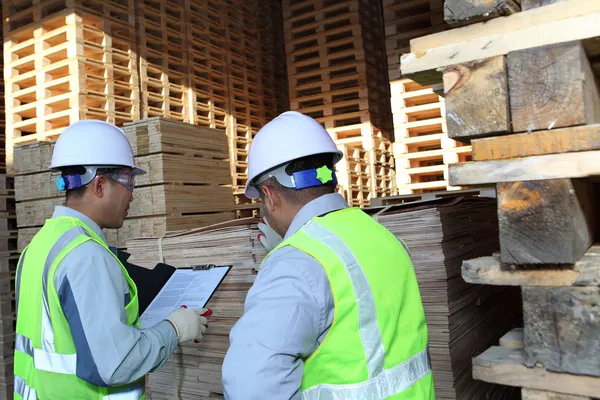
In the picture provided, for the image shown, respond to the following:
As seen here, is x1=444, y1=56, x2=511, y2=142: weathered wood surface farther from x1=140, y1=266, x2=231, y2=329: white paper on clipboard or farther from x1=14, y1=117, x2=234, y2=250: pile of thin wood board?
x1=14, y1=117, x2=234, y2=250: pile of thin wood board

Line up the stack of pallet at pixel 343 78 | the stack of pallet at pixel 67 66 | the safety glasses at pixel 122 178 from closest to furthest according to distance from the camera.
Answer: the safety glasses at pixel 122 178 < the stack of pallet at pixel 67 66 < the stack of pallet at pixel 343 78

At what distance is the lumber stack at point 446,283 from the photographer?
300 centimetres

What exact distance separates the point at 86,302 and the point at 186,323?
21.8 inches

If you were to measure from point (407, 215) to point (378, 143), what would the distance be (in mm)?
5166

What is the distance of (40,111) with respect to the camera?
6.14 m

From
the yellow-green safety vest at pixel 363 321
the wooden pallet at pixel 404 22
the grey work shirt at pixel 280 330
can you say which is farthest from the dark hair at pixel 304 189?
the wooden pallet at pixel 404 22

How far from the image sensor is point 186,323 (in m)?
2.59

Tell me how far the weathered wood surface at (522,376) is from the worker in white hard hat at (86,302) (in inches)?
52.5

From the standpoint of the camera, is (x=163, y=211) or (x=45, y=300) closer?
(x=45, y=300)

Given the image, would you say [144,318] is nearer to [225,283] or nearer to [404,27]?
[225,283]

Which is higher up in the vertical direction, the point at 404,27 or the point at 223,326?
the point at 404,27

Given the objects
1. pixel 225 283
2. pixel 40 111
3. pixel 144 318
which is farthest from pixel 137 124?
pixel 144 318

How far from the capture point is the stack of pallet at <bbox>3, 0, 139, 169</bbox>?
19.5 ft

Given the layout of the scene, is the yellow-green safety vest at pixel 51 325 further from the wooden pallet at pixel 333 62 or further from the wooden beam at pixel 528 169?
the wooden pallet at pixel 333 62
